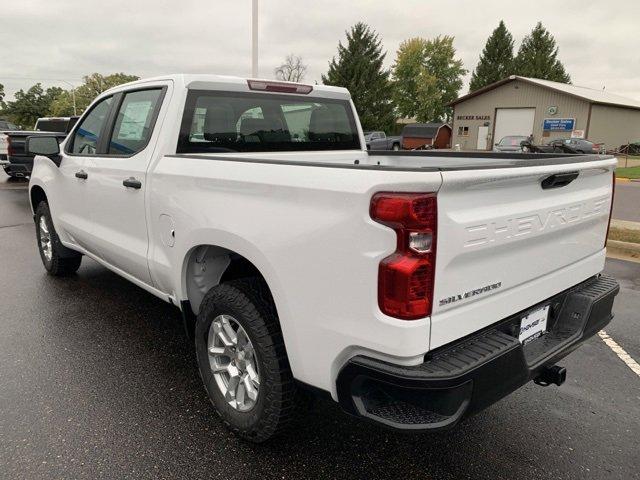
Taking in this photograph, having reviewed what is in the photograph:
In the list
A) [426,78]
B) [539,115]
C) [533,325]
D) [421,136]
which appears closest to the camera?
[533,325]

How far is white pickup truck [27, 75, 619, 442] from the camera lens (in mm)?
1817

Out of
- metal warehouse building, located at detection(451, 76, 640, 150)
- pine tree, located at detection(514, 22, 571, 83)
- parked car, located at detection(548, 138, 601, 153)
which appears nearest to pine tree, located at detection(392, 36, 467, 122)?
pine tree, located at detection(514, 22, 571, 83)

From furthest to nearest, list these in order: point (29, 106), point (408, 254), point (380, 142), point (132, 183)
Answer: point (29, 106) → point (380, 142) → point (132, 183) → point (408, 254)

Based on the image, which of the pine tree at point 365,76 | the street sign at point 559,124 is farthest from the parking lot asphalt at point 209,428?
the pine tree at point 365,76

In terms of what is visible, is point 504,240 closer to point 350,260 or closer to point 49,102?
point 350,260

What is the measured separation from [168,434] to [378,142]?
31.0 metres

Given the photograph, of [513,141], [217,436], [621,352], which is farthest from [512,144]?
[217,436]

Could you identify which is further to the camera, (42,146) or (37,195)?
(37,195)

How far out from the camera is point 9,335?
392cm

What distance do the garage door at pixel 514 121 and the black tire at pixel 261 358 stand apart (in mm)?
38681

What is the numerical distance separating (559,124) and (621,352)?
35588 mm

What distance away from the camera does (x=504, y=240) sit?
2.03 m

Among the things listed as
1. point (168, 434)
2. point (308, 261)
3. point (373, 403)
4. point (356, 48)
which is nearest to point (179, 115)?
point (308, 261)

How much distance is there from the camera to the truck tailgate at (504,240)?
6.07 ft
